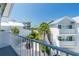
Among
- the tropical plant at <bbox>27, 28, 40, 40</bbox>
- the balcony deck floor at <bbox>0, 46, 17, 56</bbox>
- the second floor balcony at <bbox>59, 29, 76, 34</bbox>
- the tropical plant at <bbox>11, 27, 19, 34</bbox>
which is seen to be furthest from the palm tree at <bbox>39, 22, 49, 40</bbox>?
the balcony deck floor at <bbox>0, 46, 17, 56</bbox>

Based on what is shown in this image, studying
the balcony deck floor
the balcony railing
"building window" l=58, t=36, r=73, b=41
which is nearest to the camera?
the balcony railing

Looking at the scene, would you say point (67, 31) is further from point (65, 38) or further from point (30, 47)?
point (30, 47)

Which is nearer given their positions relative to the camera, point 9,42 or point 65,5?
point 65,5

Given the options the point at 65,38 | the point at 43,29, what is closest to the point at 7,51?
the point at 43,29

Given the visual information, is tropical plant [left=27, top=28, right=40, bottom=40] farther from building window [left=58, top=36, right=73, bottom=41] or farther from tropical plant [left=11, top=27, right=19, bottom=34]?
building window [left=58, top=36, right=73, bottom=41]

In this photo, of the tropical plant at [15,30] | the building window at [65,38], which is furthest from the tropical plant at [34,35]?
the building window at [65,38]

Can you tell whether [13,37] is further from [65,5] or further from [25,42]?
[65,5]

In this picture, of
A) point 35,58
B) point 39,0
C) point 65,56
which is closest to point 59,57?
point 65,56

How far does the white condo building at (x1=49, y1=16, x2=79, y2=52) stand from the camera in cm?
376

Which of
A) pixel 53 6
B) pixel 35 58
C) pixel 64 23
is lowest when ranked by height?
pixel 35 58

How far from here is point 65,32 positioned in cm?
383

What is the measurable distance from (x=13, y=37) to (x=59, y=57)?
105 centimetres

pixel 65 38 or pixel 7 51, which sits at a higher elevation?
pixel 65 38

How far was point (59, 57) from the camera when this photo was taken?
3346 mm
